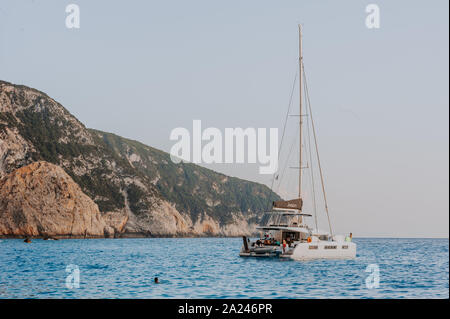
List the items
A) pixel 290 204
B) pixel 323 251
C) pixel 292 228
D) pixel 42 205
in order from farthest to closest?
pixel 42 205, pixel 290 204, pixel 292 228, pixel 323 251

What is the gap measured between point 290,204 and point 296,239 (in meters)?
3.59

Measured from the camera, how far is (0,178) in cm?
15550

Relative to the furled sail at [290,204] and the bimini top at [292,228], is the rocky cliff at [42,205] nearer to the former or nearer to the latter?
the furled sail at [290,204]

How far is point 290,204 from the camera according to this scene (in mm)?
55719

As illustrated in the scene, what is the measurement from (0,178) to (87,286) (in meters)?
136

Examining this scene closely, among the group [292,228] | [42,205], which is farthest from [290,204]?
[42,205]

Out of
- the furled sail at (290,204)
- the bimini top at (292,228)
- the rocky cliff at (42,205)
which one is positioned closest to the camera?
the bimini top at (292,228)

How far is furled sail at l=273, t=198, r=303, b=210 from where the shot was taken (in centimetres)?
5538

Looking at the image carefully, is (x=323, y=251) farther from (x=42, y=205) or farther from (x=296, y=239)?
(x=42, y=205)

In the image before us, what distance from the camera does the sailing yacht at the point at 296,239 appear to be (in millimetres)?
51209

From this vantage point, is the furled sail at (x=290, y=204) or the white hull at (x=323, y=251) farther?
the furled sail at (x=290, y=204)

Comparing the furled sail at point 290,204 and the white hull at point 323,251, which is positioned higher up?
the furled sail at point 290,204

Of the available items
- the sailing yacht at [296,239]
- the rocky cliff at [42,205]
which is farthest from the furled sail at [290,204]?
the rocky cliff at [42,205]
